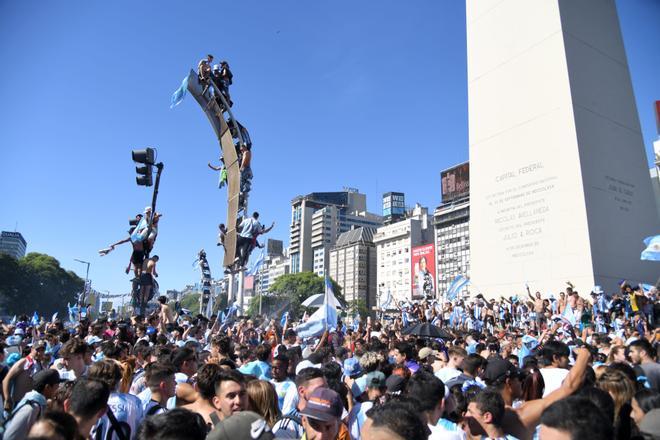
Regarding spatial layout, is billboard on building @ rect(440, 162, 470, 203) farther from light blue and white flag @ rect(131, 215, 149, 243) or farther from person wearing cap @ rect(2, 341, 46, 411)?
person wearing cap @ rect(2, 341, 46, 411)

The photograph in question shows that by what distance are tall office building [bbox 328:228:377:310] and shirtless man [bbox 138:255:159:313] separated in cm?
10910

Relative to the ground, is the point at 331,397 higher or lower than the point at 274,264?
lower

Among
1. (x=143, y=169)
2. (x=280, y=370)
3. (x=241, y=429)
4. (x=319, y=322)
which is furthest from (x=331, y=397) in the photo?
(x=143, y=169)

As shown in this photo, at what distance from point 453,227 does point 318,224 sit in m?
58.8

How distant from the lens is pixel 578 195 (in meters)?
21.2

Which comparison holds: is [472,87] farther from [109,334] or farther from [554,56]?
[109,334]

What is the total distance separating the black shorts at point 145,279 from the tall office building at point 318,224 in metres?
120

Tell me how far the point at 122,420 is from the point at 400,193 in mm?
132664

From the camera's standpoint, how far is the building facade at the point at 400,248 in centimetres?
11012

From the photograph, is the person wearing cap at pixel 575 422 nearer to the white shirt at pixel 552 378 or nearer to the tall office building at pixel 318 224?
the white shirt at pixel 552 378

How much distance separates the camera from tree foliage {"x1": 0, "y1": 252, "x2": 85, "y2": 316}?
70750 mm

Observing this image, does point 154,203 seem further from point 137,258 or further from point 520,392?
point 520,392

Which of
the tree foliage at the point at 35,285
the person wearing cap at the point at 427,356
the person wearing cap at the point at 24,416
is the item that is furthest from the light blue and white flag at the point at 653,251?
the tree foliage at the point at 35,285

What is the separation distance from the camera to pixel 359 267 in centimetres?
12638
